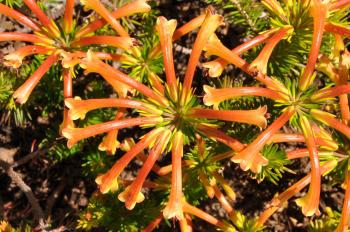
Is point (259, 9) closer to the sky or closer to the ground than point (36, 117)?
closer to the sky

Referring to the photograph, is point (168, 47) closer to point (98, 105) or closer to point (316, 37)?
point (98, 105)

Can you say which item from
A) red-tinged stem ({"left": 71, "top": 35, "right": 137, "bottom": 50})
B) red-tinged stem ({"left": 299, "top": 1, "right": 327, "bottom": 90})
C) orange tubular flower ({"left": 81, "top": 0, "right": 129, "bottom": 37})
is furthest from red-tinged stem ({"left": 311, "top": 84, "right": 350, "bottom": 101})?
orange tubular flower ({"left": 81, "top": 0, "right": 129, "bottom": 37})

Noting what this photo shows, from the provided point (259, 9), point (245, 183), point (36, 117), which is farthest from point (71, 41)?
point (245, 183)

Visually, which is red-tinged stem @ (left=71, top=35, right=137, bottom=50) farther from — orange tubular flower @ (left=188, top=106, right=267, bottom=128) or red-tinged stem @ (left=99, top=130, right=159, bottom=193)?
orange tubular flower @ (left=188, top=106, right=267, bottom=128)

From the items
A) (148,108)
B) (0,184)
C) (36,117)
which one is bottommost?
(0,184)

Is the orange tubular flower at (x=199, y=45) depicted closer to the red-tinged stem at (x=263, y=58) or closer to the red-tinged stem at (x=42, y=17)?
the red-tinged stem at (x=263, y=58)

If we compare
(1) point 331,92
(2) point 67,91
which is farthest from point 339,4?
(2) point 67,91

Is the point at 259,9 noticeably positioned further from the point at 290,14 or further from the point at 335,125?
the point at 335,125

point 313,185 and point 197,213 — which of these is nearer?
point 313,185
